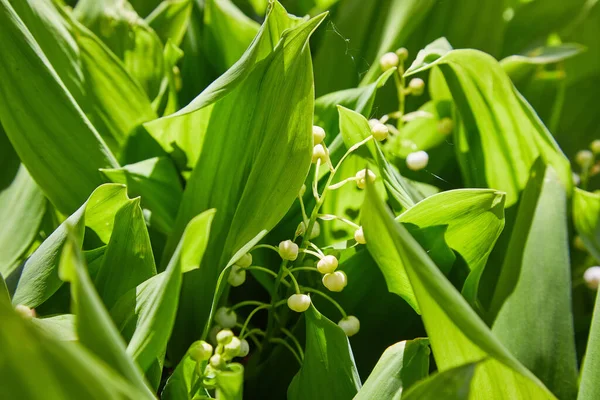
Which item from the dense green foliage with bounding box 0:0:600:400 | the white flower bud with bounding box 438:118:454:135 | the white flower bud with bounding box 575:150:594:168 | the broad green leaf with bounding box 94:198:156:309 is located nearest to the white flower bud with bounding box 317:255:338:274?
the dense green foliage with bounding box 0:0:600:400

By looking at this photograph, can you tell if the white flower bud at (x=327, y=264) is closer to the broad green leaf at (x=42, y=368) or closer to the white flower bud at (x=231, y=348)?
the white flower bud at (x=231, y=348)

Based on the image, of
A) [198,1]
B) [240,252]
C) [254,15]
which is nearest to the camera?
[240,252]

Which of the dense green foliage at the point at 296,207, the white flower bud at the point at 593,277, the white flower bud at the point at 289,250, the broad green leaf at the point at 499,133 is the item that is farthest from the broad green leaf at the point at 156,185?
the white flower bud at the point at 593,277

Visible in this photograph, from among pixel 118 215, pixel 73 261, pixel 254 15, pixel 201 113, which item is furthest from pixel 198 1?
pixel 73 261

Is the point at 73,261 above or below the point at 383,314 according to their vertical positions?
above

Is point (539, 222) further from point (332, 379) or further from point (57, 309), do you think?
point (57, 309)

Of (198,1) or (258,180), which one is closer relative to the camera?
(258,180)

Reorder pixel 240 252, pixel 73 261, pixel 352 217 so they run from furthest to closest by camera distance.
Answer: pixel 352 217 < pixel 240 252 < pixel 73 261
